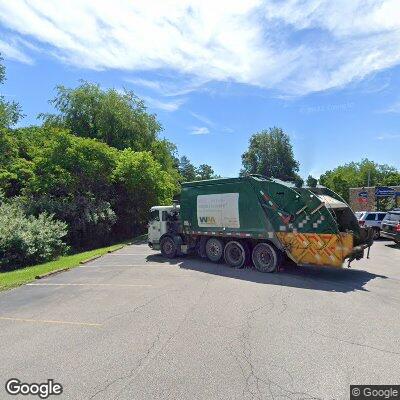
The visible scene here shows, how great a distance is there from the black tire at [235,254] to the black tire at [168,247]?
2.79 m

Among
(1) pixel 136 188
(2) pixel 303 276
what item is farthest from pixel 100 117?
(2) pixel 303 276

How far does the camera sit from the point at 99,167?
24906 millimetres

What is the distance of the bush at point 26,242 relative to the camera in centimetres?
1644

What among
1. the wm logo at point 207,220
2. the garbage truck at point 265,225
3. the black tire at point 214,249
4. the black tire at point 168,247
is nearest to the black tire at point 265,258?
A: the garbage truck at point 265,225

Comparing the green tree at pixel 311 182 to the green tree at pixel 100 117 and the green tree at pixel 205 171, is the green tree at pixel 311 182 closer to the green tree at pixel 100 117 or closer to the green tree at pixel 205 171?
the green tree at pixel 100 117

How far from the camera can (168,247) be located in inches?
627

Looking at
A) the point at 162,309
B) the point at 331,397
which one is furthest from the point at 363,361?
the point at 162,309

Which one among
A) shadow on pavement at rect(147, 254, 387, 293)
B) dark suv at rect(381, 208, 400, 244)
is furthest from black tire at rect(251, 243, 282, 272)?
dark suv at rect(381, 208, 400, 244)

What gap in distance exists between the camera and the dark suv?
1798 centimetres

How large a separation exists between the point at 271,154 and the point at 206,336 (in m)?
63.9

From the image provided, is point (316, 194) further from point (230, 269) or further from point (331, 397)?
point (331, 397)

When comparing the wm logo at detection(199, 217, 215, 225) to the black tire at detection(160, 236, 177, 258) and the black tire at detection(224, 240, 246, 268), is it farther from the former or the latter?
the black tire at detection(160, 236, 177, 258)

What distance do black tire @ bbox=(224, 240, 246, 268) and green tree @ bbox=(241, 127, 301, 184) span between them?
179 ft

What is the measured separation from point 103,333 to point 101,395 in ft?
7.39
